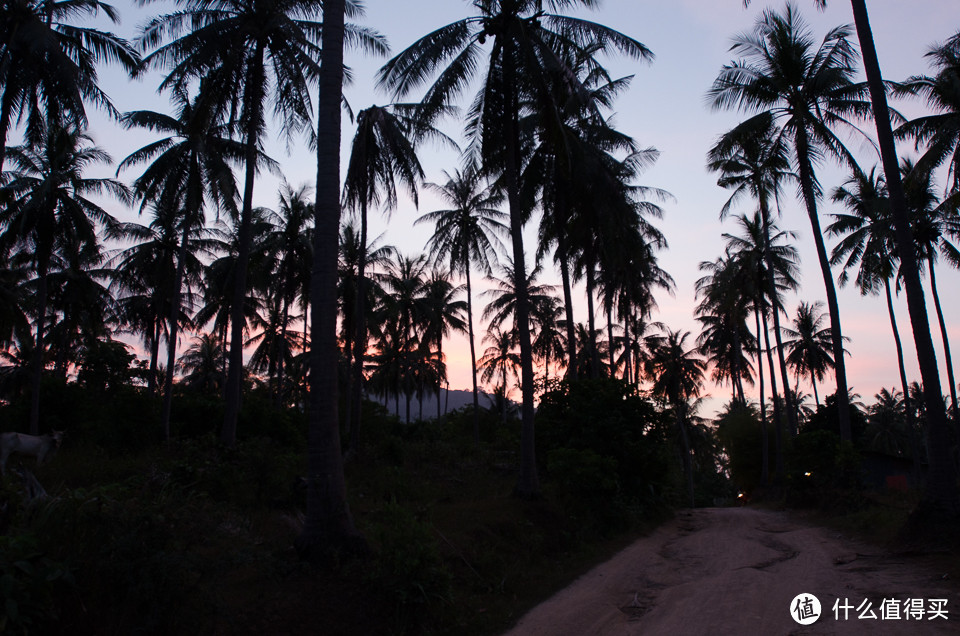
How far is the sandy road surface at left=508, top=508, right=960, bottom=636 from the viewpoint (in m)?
6.90

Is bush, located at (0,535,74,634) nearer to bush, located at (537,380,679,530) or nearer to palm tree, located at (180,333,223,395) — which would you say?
bush, located at (537,380,679,530)

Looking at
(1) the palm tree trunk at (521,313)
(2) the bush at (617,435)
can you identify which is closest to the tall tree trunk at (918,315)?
(2) the bush at (617,435)

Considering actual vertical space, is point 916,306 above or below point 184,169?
below

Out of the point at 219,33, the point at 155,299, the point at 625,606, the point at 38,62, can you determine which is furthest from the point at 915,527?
the point at 155,299

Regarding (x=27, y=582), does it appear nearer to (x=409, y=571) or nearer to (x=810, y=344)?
(x=409, y=571)

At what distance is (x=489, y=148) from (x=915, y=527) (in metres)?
12.6

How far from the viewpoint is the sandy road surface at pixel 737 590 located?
22.6 ft

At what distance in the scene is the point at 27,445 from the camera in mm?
12727

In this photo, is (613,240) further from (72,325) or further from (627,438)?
(72,325)

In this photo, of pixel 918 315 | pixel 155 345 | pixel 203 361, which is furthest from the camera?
pixel 203 361

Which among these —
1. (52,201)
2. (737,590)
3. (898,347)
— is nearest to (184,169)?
(52,201)

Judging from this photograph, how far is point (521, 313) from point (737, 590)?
839cm

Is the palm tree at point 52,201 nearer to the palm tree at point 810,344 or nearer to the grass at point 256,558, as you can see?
the grass at point 256,558

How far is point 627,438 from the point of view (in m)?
17.5
